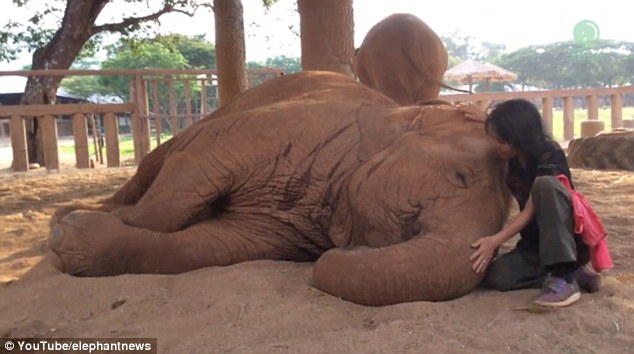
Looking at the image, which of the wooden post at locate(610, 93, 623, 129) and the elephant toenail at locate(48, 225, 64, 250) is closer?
the elephant toenail at locate(48, 225, 64, 250)

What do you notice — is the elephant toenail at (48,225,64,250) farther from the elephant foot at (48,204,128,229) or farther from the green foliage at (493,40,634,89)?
the green foliage at (493,40,634,89)

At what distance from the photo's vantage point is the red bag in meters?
2.48

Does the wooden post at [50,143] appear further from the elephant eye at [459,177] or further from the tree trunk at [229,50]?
the elephant eye at [459,177]

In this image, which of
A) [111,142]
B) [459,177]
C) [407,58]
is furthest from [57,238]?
[111,142]

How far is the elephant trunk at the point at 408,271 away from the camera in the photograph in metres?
2.33

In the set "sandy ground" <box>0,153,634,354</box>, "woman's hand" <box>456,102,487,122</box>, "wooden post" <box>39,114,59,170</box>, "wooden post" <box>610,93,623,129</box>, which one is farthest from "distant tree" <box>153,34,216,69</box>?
"sandy ground" <box>0,153,634,354</box>

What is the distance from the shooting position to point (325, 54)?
562cm

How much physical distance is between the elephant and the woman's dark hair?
1.78 metres

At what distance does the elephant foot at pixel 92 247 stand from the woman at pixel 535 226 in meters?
1.45

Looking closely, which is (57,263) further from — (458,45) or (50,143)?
(458,45)

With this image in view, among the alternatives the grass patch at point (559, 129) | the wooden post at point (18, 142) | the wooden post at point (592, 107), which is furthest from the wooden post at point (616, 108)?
the wooden post at point (18, 142)

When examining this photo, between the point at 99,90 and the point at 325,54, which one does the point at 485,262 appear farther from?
the point at 99,90

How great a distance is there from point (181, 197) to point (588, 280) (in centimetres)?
177

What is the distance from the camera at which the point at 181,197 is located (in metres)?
3.18
